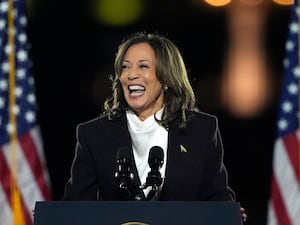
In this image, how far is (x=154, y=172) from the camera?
2.37 m

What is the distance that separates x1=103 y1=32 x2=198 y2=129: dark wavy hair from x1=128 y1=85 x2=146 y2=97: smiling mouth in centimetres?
9

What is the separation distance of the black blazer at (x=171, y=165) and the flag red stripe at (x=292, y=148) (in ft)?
6.68

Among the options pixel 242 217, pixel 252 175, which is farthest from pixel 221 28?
pixel 242 217

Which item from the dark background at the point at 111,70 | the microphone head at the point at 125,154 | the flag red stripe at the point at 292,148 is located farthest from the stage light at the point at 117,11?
the microphone head at the point at 125,154

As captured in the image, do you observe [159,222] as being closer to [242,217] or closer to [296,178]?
[242,217]

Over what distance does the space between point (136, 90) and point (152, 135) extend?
0.59 ft

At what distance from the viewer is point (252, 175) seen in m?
5.10

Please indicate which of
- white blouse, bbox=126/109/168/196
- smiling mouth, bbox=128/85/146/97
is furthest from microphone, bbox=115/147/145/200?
smiling mouth, bbox=128/85/146/97

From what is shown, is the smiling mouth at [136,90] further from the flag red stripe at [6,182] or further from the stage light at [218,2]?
the stage light at [218,2]

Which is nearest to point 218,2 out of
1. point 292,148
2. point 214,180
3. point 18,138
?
point 292,148

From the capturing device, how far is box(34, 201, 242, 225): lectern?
7.32ft

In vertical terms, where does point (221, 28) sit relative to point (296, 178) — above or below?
above

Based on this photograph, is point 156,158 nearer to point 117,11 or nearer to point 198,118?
point 198,118

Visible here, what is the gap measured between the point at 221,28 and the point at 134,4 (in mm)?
619
